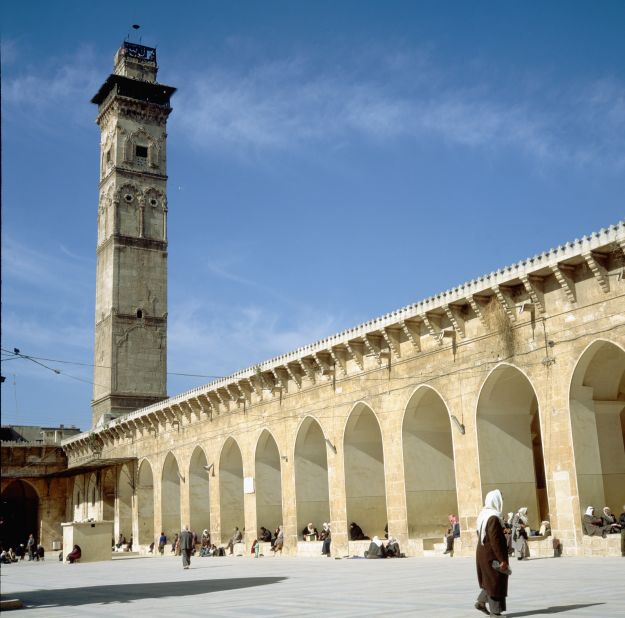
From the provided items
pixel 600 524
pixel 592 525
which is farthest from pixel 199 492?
pixel 600 524

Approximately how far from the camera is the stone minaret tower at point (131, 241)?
136 ft

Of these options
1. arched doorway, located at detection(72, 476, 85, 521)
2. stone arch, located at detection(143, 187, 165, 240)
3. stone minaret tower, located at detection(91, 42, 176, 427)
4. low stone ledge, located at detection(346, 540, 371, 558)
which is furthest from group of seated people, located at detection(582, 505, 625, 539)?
stone arch, located at detection(143, 187, 165, 240)

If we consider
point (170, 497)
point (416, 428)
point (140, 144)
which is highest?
point (140, 144)

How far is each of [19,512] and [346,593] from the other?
144 feet

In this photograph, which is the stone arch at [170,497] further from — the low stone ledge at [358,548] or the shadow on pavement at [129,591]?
the shadow on pavement at [129,591]

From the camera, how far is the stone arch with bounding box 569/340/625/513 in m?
16.3

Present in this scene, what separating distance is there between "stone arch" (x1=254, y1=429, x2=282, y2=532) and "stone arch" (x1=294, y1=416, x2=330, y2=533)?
2054 millimetres

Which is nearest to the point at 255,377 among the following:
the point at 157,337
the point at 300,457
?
the point at 300,457

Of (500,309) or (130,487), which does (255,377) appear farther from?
(130,487)

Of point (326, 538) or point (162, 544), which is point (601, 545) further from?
point (162, 544)

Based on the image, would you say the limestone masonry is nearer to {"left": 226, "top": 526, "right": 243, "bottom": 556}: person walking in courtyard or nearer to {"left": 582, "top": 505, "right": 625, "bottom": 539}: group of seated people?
{"left": 582, "top": 505, "right": 625, "bottom": 539}: group of seated people

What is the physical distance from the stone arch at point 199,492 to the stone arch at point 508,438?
15301 mm

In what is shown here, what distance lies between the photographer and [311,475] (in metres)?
25.3

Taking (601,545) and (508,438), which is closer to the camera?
(601,545)
